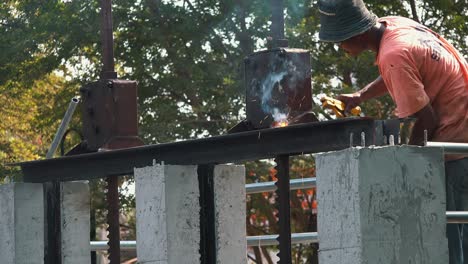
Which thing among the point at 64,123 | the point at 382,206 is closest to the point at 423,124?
the point at 382,206

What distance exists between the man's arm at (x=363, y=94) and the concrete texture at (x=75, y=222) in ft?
8.56

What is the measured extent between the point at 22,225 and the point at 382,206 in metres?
3.95

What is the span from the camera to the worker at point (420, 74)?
22.1 ft

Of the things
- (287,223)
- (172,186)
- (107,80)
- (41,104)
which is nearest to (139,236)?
(172,186)

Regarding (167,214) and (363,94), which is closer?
(363,94)

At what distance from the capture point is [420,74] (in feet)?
22.6

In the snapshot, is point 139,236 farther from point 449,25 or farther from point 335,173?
point 449,25

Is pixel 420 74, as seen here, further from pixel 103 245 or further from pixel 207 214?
pixel 103 245

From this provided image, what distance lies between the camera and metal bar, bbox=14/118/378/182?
689 centimetres

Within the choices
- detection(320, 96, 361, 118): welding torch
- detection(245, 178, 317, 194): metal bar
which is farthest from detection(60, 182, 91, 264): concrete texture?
detection(320, 96, 361, 118): welding torch

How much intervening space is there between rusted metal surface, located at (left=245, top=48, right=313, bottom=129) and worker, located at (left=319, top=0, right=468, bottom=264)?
704mm

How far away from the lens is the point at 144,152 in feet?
27.6

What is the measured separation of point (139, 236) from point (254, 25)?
13.3 metres

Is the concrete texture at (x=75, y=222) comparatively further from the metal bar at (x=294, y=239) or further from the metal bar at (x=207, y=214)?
the metal bar at (x=207, y=214)
